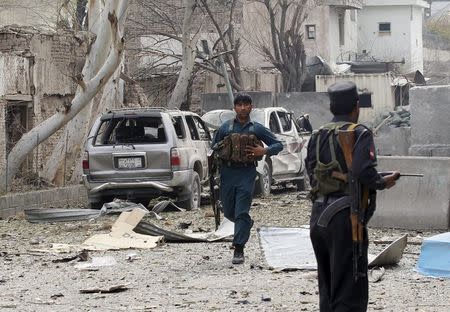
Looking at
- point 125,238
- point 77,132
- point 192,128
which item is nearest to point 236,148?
point 125,238

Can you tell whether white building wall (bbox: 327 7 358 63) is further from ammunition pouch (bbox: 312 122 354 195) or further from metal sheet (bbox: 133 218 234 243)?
ammunition pouch (bbox: 312 122 354 195)

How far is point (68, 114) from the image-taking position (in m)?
22.7

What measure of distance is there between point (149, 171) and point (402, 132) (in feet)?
38.6

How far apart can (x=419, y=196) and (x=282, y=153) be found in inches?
363

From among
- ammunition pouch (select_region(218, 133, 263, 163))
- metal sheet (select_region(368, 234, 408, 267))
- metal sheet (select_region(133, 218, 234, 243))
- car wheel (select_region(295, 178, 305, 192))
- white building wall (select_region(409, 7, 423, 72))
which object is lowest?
car wheel (select_region(295, 178, 305, 192))

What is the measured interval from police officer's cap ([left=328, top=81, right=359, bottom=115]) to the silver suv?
1204 centimetres

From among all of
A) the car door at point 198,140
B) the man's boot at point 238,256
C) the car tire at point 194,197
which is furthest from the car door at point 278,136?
the man's boot at point 238,256

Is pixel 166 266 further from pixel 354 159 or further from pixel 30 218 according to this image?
pixel 30 218

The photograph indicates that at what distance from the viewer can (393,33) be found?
67.4 m

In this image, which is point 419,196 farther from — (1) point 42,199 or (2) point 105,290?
(1) point 42,199

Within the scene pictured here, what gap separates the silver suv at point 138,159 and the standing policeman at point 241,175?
7062 millimetres

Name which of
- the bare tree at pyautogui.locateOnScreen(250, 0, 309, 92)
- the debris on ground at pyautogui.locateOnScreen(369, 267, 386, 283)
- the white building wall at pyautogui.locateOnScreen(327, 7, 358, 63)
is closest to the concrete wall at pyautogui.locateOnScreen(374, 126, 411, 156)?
the bare tree at pyautogui.locateOnScreen(250, 0, 309, 92)

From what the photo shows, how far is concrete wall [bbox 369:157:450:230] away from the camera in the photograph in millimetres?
14820

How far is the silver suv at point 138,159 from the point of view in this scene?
19.4 m
